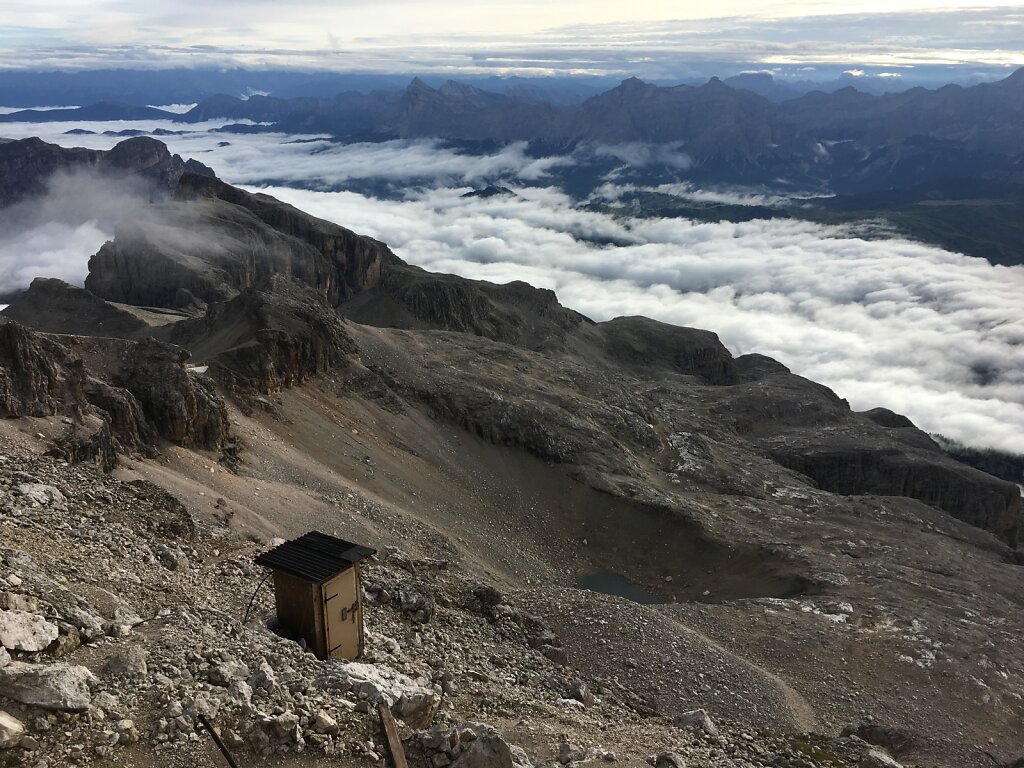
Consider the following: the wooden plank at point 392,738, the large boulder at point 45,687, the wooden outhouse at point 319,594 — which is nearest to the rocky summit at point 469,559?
the large boulder at point 45,687

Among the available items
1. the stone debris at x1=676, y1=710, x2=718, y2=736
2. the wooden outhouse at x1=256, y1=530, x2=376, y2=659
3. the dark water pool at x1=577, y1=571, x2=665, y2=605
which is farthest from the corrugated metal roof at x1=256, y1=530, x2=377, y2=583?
the dark water pool at x1=577, y1=571, x2=665, y2=605

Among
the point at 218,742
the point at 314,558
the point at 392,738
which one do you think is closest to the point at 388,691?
the point at 392,738

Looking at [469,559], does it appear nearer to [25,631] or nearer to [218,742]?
[25,631]

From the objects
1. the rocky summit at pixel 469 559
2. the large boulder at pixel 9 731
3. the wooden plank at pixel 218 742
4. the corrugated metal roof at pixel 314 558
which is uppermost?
the large boulder at pixel 9 731

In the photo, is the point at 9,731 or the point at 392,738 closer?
the point at 9,731

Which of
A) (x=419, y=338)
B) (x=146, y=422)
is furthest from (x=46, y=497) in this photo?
(x=419, y=338)

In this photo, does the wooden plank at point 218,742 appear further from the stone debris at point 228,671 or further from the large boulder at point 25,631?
the large boulder at point 25,631

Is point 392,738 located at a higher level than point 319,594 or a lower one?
lower

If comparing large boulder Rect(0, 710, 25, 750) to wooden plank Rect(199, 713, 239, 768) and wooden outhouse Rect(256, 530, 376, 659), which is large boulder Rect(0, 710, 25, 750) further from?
wooden outhouse Rect(256, 530, 376, 659)
